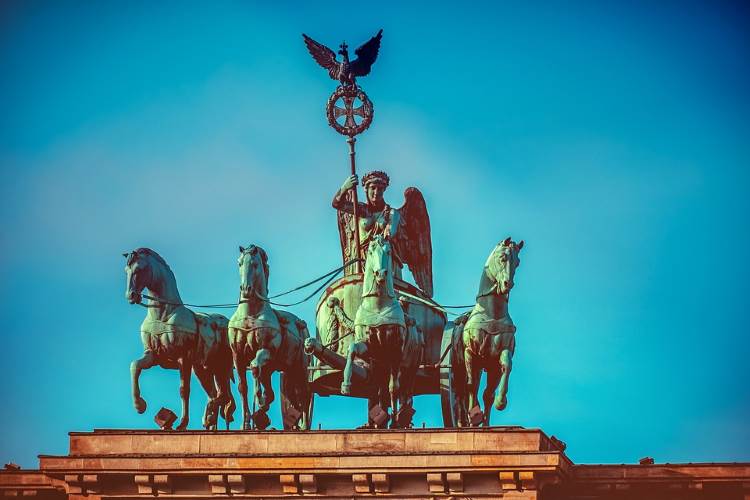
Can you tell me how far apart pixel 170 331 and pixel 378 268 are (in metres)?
4.21

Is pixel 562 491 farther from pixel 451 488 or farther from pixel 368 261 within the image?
pixel 368 261

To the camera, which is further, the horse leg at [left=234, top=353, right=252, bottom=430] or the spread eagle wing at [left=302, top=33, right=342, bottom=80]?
the spread eagle wing at [left=302, top=33, right=342, bottom=80]

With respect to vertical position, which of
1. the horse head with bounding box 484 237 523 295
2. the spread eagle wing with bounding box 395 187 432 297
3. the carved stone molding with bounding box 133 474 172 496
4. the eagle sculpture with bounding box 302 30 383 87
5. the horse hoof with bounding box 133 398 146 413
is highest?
the eagle sculpture with bounding box 302 30 383 87

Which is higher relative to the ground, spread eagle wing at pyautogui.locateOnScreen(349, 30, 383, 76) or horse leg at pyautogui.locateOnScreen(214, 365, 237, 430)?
spread eagle wing at pyautogui.locateOnScreen(349, 30, 383, 76)

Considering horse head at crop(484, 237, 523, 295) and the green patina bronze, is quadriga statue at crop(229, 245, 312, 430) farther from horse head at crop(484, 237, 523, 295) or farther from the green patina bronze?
horse head at crop(484, 237, 523, 295)

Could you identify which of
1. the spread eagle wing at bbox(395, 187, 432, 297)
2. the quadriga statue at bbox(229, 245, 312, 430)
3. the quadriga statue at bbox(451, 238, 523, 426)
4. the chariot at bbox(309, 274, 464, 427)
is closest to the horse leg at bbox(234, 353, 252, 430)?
the quadriga statue at bbox(229, 245, 312, 430)

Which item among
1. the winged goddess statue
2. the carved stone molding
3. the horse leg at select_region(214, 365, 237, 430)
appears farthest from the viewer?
the winged goddess statue

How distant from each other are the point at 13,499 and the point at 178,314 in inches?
186

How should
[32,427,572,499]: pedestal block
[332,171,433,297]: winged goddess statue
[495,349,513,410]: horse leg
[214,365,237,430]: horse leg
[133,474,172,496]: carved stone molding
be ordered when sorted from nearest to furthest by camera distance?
[32,427,572,499]: pedestal block
[133,474,172,496]: carved stone molding
[495,349,513,410]: horse leg
[214,365,237,430]: horse leg
[332,171,433,297]: winged goddess statue

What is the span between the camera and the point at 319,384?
53594 millimetres

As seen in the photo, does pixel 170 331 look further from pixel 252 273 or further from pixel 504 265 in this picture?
pixel 504 265

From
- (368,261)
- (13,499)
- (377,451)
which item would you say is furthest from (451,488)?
(13,499)

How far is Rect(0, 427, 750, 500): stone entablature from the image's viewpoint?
155 feet

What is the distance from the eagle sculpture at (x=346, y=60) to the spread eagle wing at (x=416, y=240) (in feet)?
8.74
